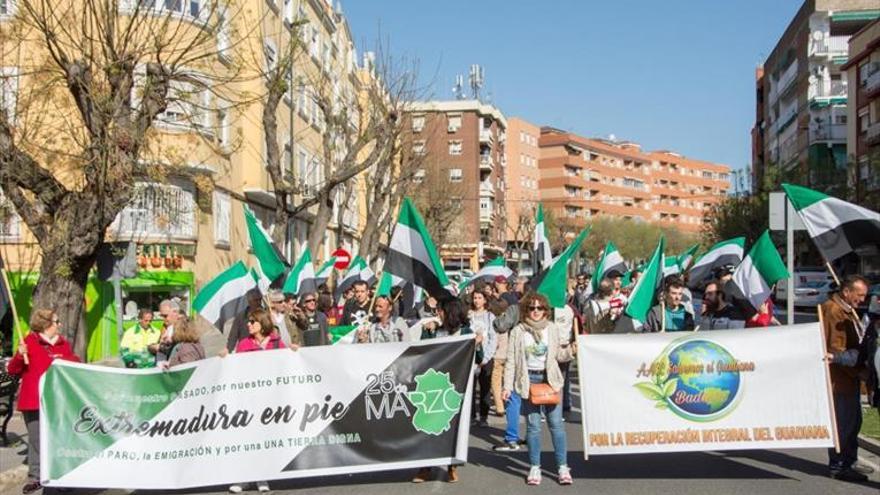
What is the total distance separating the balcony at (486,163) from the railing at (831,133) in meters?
31.1

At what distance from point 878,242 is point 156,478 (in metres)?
6.93

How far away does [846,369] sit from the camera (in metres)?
8.38

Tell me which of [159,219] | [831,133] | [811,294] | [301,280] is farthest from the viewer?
[831,133]

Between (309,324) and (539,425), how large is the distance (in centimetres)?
346

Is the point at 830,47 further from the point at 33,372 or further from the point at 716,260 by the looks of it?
the point at 33,372

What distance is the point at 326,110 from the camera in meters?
27.9

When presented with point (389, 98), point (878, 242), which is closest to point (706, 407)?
point (878, 242)

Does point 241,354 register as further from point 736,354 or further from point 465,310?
point 736,354

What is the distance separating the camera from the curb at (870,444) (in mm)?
9744

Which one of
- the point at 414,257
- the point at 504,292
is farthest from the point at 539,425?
the point at 504,292

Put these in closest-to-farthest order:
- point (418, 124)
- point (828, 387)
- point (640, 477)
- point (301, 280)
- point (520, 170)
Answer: point (828, 387)
point (640, 477)
point (301, 280)
point (418, 124)
point (520, 170)

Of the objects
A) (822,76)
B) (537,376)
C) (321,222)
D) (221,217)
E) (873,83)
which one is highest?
(822,76)

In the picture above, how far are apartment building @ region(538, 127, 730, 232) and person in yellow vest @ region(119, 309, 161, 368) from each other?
94558 mm

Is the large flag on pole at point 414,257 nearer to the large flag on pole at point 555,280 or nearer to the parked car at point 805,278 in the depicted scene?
the large flag on pole at point 555,280
